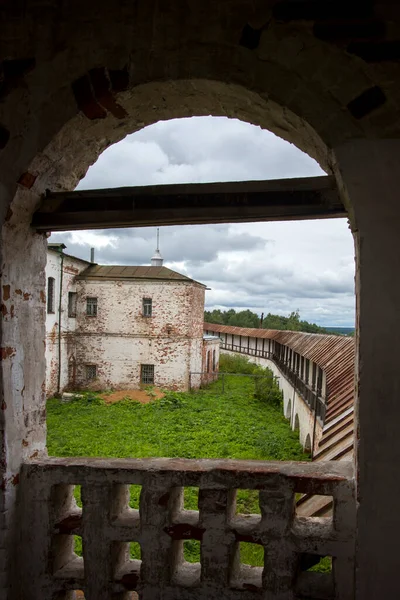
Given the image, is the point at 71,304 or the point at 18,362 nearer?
the point at 18,362

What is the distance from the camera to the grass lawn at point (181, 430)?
433 inches

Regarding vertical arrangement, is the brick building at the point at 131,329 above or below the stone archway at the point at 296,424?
above

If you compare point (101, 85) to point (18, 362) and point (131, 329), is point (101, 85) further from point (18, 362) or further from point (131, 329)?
point (131, 329)

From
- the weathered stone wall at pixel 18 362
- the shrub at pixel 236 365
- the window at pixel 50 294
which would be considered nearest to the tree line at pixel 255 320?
the shrub at pixel 236 365

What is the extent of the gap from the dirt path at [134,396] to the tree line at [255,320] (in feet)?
129

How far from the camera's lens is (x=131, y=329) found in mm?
19750

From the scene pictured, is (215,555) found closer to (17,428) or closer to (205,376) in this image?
(17,428)

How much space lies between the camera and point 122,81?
203 cm

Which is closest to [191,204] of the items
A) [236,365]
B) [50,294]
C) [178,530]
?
[178,530]

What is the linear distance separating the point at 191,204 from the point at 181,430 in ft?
40.2

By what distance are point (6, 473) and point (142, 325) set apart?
58.3 feet

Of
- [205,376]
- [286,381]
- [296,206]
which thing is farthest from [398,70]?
[205,376]

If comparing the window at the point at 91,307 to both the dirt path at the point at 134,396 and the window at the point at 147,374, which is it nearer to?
the window at the point at 147,374

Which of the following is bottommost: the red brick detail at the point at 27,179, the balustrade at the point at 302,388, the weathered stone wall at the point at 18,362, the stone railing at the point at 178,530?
the balustrade at the point at 302,388
